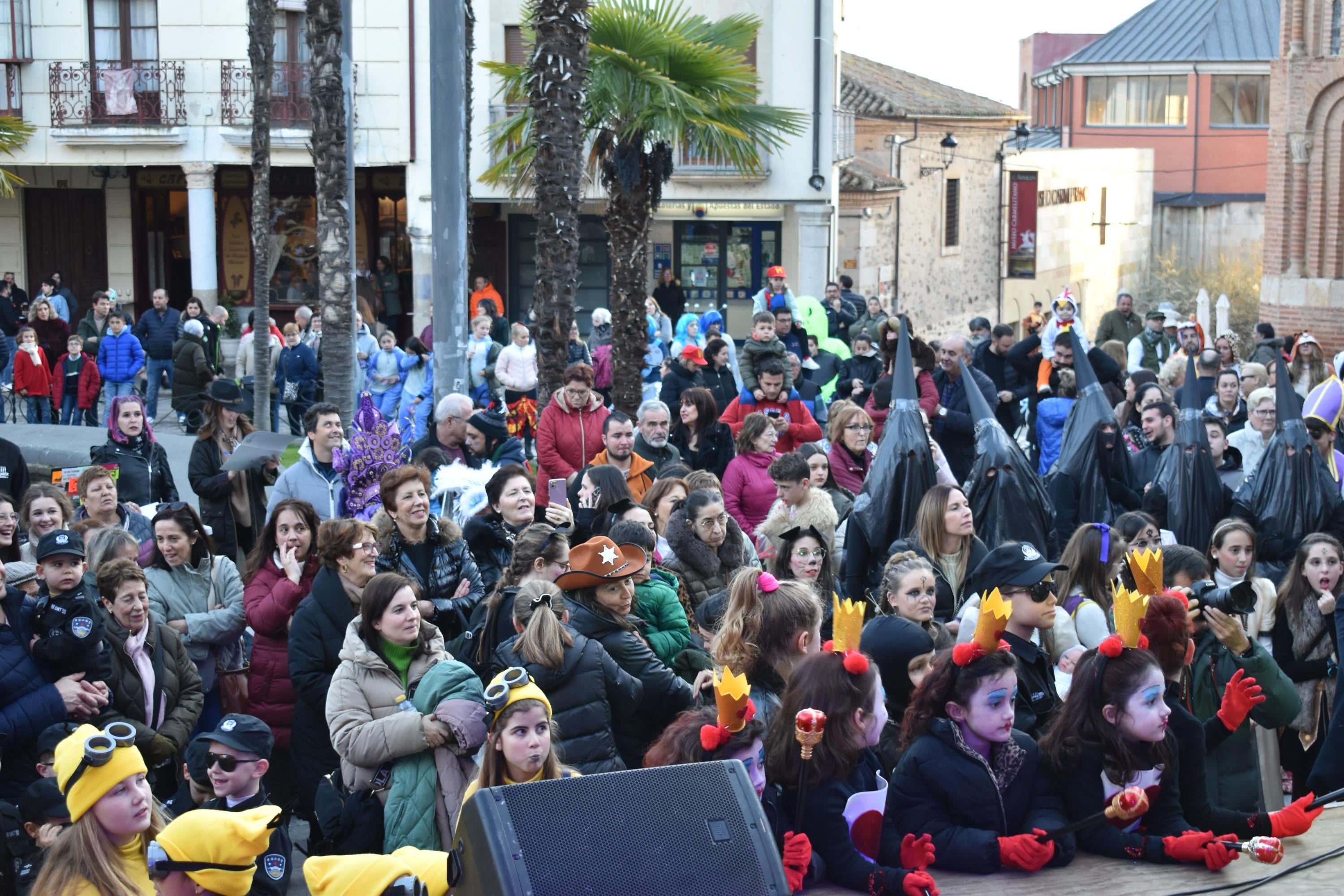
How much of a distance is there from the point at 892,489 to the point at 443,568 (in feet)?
8.32

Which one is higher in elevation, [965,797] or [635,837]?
[635,837]

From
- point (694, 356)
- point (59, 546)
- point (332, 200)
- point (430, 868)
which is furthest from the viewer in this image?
point (332, 200)

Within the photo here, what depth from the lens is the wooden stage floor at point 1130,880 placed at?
12.7ft

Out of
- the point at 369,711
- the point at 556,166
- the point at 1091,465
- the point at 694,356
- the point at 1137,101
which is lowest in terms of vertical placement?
the point at 369,711

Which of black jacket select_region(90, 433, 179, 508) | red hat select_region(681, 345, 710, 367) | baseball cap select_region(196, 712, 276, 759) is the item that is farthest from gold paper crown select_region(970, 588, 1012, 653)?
red hat select_region(681, 345, 710, 367)

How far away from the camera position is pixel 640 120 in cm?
1277

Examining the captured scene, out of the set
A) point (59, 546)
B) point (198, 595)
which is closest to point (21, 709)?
point (59, 546)

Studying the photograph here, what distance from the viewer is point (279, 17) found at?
26.0 meters

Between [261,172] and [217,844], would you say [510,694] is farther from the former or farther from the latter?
[261,172]

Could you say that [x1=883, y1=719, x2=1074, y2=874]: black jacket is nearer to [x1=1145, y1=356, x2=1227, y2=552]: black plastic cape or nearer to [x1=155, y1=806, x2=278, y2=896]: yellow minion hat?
[x1=155, y1=806, x2=278, y2=896]: yellow minion hat

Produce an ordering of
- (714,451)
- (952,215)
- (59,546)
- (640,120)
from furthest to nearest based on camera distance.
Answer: (952,215) < (640,120) < (714,451) < (59,546)

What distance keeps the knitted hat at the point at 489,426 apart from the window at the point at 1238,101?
5038 cm

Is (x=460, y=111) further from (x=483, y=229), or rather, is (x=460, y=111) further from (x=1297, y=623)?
(x=483, y=229)

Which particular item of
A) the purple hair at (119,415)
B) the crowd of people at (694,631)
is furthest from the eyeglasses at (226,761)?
the purple hair at (119,415)
